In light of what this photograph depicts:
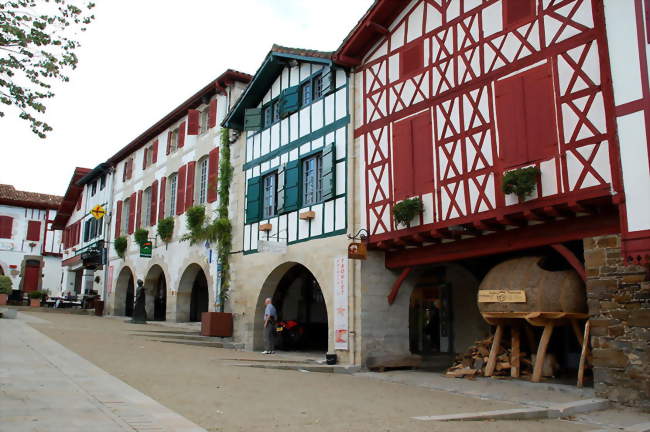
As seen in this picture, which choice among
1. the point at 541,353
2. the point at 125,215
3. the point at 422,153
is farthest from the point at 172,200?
the point at 541,353

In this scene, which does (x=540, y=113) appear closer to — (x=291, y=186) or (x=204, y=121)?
(x=291, y=186)

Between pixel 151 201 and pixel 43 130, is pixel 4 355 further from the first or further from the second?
pixel 151 201

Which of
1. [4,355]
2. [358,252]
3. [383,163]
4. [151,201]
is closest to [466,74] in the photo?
[383,163]

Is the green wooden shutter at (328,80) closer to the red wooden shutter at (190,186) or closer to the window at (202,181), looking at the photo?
the window at (202,181)

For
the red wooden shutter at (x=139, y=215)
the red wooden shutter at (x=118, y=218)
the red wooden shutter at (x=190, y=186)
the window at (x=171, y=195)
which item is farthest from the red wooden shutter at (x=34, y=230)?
the red wooden shutter at (x=190, y=186)

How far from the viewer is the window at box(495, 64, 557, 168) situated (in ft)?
28.6

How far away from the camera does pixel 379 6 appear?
38.0 feet

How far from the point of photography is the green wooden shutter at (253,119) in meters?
15.7

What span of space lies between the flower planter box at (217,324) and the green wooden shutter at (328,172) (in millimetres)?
4724

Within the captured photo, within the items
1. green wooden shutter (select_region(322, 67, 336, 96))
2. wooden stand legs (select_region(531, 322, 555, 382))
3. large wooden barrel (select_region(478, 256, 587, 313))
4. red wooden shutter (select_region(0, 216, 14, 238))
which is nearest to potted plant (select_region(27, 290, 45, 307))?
red wooden shutter (select_region(0, 216, 14, 238))

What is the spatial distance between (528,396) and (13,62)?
7.60 m

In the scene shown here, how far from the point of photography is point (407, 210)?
10523mm

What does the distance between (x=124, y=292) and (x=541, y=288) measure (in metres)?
19.4

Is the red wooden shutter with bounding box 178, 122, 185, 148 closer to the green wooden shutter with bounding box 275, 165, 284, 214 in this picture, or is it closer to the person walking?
the green wooden shutter with bounding box 275, 165, 284, 214
